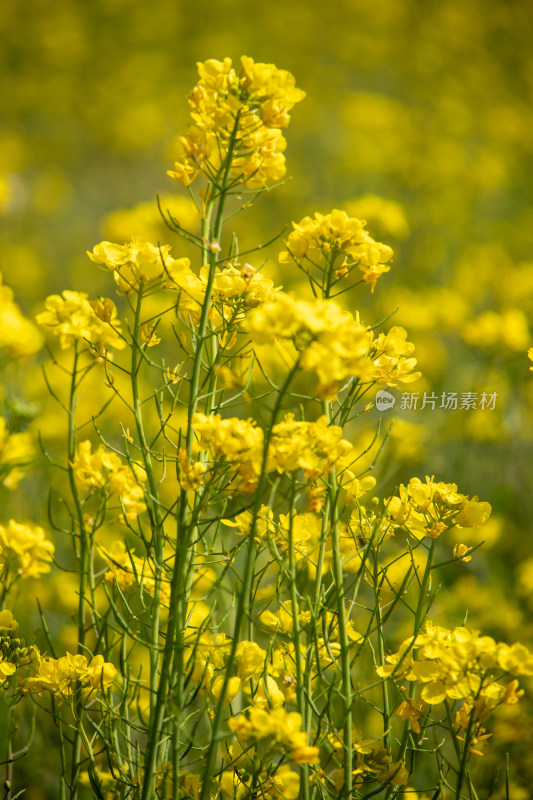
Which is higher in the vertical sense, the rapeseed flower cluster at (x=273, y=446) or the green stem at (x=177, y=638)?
the rapeseed flower cluster at (x=273, y=446)

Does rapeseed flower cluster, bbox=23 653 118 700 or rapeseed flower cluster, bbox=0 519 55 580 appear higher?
rapeseed flower cluster, bbox=0 519 55 580

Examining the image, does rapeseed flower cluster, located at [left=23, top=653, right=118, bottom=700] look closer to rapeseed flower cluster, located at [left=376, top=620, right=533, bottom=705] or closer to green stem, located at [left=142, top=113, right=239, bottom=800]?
green stem, located at [left=142, top=113, right=239, bottom=800]

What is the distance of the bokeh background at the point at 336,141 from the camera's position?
238 cm

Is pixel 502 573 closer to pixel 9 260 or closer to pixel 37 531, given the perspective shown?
pixel 37 531

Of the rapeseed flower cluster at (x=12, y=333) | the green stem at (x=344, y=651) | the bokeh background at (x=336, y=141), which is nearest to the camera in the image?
the green stem at (x=344, y=651)

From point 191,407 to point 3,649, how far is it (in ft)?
1.05

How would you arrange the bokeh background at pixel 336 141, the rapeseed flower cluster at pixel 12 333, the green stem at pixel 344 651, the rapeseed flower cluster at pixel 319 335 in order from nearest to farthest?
the rapeseed flower cluster at pixel 319 335 → the green stem at pixel 344 651 → the rapeseed flower cluster at pixel 12 333 → the bokeh background at pixel 336 141

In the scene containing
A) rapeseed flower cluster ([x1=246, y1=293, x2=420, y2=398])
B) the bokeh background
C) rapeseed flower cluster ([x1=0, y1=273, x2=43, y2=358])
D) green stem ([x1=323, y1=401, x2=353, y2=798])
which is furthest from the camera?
the bokeh background

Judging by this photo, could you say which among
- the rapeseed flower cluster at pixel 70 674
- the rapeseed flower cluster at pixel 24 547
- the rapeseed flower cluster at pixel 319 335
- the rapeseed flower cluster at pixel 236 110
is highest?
the rapeseed flower cluster at pixel 236 110

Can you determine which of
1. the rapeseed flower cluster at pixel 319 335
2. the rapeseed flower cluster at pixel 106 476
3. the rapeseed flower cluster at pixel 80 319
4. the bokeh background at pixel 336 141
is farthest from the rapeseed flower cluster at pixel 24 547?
the bokeh background at pixel 336 141

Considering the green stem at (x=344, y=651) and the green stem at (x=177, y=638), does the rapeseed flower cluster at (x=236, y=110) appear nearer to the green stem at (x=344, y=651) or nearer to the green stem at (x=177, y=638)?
the green stem at (x=177, y=638)

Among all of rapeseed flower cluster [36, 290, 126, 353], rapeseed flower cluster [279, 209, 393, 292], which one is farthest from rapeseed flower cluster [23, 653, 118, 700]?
rapeseed flower cluster [279, 209, 393, 292]

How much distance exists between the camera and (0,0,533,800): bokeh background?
7.82ft

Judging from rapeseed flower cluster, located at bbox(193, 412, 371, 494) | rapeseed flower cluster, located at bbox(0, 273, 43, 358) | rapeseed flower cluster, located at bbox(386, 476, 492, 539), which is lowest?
rapeseed flower cluster, located at bbox(193, 412, 371, 494)
